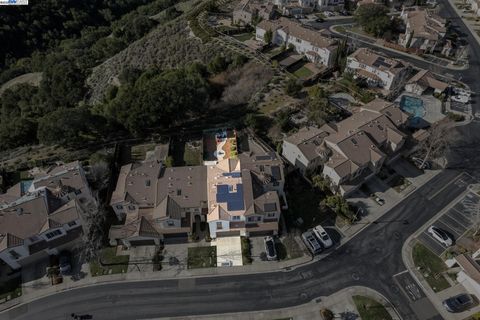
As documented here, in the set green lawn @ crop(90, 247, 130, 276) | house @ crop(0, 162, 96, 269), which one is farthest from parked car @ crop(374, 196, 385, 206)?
house @ crop(0, 162, 96, 269)

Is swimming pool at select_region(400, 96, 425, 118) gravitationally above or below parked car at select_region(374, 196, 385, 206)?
above

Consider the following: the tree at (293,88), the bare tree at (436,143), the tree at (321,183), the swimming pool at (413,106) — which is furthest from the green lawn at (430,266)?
the tree at (293,88)

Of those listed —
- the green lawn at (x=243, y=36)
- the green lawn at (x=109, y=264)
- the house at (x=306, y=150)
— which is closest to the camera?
the green lawn at (x=109, y=264)

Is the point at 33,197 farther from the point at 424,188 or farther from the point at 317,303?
the point at 424,188

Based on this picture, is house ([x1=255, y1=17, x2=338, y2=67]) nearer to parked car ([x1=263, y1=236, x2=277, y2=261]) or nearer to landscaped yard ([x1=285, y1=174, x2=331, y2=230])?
landscaped yard ([x1=285, y1=174, x2=331, y2=230])

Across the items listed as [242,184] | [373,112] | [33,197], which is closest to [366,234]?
[242,184]

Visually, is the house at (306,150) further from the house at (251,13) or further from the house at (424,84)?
the house at (251,13)
